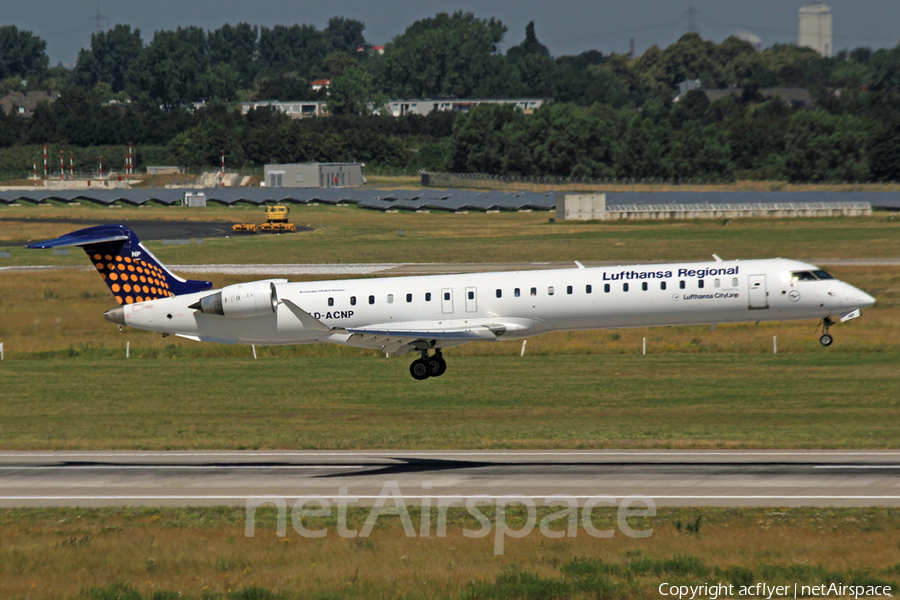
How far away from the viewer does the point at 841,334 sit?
65.2 metres

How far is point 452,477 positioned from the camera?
35312mm

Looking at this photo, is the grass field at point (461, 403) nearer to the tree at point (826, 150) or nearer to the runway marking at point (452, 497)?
the runway marking at point (452, 497)

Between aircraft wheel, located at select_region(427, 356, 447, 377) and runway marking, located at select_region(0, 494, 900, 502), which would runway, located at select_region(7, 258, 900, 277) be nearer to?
aircraft wheel, located at select_region(427, 356, 447, 377)

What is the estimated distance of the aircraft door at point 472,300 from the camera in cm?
3928

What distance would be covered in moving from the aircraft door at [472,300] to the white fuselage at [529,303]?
0.12ft

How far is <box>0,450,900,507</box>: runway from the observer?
32.2m

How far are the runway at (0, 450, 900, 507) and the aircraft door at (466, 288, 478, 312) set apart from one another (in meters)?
5.44

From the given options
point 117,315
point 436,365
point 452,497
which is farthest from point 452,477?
point 117,315

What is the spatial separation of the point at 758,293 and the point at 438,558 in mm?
17384

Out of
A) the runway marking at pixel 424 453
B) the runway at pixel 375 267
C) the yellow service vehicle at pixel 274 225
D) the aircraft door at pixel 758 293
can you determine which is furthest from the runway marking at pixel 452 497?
the yellow service vehicle at pixel 274 225

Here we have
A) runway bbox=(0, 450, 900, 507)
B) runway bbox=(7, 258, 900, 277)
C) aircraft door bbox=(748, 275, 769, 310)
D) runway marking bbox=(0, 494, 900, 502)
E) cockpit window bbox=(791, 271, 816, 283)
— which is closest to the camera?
runway marking bbox=(0, 494, 900, 502)

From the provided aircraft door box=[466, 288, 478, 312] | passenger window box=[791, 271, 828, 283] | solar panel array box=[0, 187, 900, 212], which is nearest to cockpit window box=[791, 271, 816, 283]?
passenger window box=[791, 271, 828, 283]

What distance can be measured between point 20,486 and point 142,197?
139267 millimetres

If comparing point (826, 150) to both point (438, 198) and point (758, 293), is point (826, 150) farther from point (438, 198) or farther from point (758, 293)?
point (758, 293)
